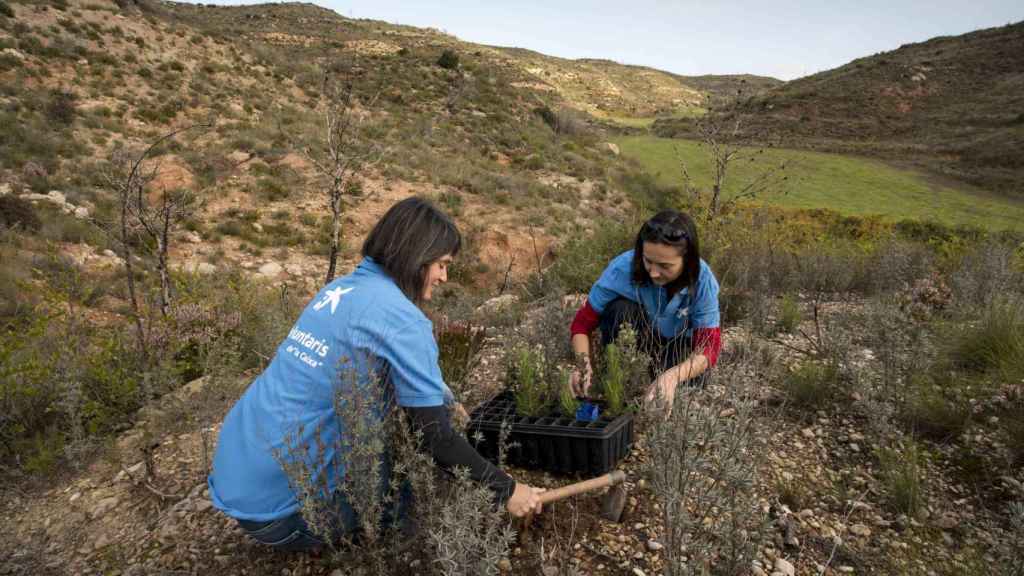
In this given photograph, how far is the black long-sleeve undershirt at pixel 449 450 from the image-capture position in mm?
1820

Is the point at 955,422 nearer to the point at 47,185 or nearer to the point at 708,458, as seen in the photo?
the point at 708,458

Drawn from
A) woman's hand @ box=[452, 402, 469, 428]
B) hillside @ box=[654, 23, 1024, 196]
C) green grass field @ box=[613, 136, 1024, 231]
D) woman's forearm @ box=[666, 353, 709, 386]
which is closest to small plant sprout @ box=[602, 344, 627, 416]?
woman's forearm @ box=[666, 353, 709, 386]

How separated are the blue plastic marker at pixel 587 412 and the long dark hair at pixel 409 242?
3.48ft

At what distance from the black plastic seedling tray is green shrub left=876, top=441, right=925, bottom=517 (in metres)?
1.12

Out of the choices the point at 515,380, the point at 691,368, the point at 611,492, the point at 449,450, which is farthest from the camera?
the point at 515,380

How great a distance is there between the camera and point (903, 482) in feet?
7.48

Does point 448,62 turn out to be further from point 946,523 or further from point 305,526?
point 946,523

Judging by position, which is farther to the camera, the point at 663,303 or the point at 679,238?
the point at 663,303

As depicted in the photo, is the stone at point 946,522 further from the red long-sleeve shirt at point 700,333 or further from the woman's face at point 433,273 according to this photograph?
the woman's face at point 433,273

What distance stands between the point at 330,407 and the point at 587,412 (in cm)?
129

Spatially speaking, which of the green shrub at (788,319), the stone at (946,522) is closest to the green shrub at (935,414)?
Answer: the stone at (946,522)

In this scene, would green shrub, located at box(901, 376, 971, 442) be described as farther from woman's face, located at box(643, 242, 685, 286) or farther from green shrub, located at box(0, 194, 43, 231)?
green shrub, located at box(0, 194, 43, 231)

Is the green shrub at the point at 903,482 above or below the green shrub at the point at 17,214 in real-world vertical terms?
above

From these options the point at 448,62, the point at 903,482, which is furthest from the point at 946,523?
the point at 448,62
